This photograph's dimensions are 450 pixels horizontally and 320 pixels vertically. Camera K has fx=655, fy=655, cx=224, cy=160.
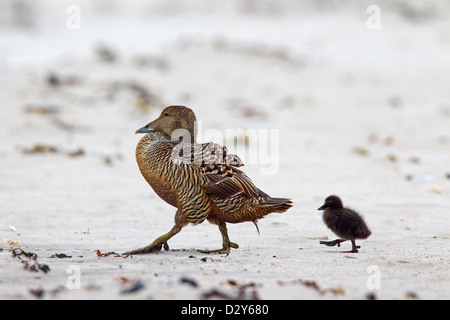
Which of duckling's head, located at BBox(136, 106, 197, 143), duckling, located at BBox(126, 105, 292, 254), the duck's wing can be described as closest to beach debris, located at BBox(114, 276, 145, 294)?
duckling, located at BBox(126, 105, 292, 254)

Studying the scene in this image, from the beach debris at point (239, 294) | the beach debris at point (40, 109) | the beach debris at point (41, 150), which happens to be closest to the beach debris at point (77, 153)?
the beach debris at point (41, 150)

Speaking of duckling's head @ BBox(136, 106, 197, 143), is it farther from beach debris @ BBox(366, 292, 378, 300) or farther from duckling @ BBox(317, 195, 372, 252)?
beach debris @ BBox(366, 292, 378, 300)

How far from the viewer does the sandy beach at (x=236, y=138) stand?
4.21 m

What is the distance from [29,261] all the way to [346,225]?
2502 millimetres

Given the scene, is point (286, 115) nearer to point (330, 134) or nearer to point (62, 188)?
point (330, 134)

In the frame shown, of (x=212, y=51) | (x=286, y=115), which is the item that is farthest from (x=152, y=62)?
(x=286, y=115)

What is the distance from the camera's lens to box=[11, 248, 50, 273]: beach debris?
4027mm

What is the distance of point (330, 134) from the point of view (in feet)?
38.6

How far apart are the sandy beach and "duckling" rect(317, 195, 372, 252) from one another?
13 cm

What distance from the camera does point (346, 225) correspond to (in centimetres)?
533

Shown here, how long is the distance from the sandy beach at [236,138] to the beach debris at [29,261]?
0.05 feet

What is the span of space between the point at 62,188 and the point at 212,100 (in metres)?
6.88

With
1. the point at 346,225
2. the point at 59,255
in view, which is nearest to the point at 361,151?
the point at 346,225

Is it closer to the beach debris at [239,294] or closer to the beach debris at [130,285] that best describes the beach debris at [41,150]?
the beach debris at [130,285]
